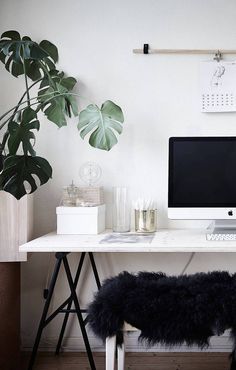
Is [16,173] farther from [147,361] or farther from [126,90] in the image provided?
[147,361]

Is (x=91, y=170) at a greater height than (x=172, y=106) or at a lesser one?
lesser

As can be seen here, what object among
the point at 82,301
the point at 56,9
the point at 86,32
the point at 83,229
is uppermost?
the point at 56,9

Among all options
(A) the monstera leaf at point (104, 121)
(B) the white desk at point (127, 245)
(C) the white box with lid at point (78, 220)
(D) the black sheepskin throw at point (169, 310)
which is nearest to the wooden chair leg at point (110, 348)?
(D) the black sheepskin throw at point (169, 310)

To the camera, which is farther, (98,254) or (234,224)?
(98,254)

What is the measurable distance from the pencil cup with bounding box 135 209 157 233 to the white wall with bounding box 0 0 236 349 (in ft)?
0.63

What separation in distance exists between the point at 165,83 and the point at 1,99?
3.30 feet

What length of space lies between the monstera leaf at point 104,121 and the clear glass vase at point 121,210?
12.7 inches

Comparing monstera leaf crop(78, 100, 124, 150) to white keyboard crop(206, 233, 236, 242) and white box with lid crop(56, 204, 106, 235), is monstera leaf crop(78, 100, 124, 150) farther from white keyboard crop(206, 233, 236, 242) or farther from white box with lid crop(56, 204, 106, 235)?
white keyboard crop(206, 233, 236, 242)

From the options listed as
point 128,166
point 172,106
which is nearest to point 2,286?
point 128,166

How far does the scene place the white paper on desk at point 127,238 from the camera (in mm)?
1688

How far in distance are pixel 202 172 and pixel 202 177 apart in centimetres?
3

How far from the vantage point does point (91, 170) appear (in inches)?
82.7

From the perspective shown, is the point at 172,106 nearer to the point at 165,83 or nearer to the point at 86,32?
the point at 165,83

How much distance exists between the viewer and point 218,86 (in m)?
2.11
